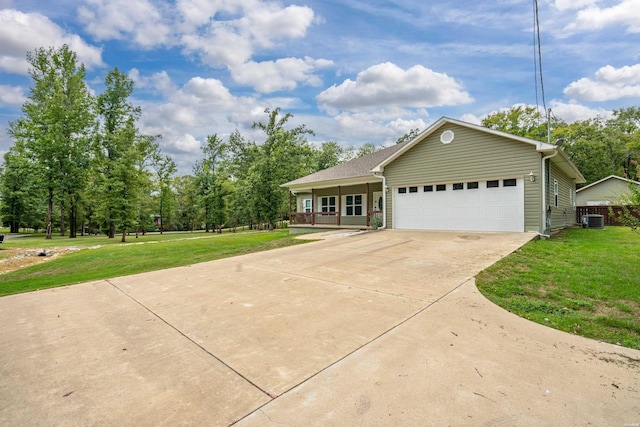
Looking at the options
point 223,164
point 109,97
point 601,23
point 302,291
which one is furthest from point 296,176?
point 302,291

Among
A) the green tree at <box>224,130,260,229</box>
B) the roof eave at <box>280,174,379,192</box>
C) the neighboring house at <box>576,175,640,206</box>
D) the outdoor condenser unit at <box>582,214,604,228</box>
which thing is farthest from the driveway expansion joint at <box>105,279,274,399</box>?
the neighboring house at <box>576,175,640,206</box>

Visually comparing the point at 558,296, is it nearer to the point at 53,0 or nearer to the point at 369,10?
the point at 369,10

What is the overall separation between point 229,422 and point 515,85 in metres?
19.4

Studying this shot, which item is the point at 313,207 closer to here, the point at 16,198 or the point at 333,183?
the point at 333,183

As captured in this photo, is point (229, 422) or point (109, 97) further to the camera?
point (109, 97)

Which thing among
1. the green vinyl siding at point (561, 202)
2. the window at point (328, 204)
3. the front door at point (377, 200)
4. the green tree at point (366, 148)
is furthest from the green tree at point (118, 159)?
the green tree at point (366, 148)

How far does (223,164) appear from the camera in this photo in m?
38.4

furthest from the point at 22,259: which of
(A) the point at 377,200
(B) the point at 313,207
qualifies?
(A) the point at 377,200

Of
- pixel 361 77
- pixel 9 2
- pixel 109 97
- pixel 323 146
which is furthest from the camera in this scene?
pixel 323 146

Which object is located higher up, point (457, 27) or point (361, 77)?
point (361, 77)

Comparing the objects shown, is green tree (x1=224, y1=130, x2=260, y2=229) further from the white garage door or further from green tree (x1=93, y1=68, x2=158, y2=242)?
the white garage door

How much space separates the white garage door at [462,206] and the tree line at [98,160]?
1561 cm

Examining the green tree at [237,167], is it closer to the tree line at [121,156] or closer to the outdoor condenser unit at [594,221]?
the tree line at [121,156]

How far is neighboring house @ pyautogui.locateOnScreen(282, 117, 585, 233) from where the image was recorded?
11375 millimetres
